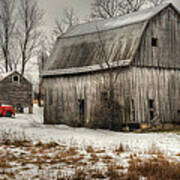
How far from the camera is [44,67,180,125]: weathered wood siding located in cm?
1827

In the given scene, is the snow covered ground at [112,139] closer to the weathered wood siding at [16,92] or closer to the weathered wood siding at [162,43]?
the weathered wood siding at [162,43]

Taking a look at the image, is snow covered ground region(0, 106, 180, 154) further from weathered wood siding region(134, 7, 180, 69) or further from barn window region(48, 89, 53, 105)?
weathered wood siding region(134, 7, 180, 69)

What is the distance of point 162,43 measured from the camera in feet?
64.3

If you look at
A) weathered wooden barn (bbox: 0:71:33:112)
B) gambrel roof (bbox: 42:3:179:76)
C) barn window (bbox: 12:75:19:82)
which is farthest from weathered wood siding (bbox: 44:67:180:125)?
barn window (bbox: 12:75:19:82)

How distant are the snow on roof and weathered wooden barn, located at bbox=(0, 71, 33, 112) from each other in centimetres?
1749

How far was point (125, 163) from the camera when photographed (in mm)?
7379

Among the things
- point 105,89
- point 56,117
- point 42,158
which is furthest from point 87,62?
point 42,158

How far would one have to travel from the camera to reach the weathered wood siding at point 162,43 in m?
18.8

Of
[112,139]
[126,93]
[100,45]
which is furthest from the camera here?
[100,45]

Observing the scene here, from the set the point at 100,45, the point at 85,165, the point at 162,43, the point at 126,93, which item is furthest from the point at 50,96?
the point at 85,165

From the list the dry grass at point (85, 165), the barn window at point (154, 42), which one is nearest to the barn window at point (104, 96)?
the barn window at point (154, 42)

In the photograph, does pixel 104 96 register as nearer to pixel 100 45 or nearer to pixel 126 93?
pixel 126 93

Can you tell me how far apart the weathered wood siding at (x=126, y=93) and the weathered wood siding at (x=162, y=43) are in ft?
1.62

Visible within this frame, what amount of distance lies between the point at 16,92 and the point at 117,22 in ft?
73.6
